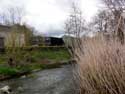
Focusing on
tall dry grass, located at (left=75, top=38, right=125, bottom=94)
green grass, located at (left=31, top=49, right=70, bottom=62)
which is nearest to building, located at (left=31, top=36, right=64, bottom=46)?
green grass, located at (left=31, top=49, right=70, bottom=62)

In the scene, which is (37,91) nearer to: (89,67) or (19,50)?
(89,67)

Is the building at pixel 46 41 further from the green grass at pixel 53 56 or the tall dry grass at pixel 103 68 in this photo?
the tall dry grass at pixel 103 68

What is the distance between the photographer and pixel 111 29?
3.71 m

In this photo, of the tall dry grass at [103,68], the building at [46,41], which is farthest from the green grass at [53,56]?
the tall dry grass at [103,68]

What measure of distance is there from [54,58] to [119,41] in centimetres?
1476

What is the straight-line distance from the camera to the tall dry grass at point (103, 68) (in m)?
2.94

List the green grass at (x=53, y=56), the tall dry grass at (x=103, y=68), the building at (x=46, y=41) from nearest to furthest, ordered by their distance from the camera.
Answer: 1. the tall dry grass at (x=103, y=68)
2. the green grass at (x=53, y=56)
3. the building at (x=46, y=41)

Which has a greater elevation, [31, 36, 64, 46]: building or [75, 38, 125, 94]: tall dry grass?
[75, 38, 125, 94]: tall dry grass

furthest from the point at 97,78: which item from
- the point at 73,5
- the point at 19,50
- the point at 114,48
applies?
the point at 73,5

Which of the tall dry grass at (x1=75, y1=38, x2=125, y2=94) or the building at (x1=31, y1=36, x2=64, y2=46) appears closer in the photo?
the tall dry grass at (x1=75, y1=38, x2=125, y2=94)

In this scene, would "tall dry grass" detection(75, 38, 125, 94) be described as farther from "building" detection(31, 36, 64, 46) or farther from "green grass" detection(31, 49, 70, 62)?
"building" detection(31, 36, 64, 46)

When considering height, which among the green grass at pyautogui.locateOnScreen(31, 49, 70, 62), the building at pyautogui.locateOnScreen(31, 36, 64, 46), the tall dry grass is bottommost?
the green grass at pyautogui.locateOnScreen(31, 49, 70, 62)

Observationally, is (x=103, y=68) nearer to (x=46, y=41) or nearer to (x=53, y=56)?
(x=53, y=56)

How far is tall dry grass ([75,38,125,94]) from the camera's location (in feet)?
9.64
